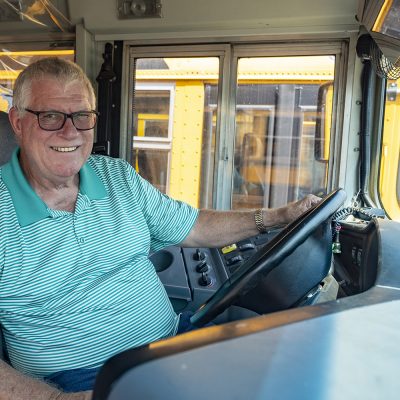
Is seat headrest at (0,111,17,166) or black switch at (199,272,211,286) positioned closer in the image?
seat headrest at (0,111,17,166)

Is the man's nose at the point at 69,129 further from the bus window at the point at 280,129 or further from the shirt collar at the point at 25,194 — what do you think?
the bus window at the point at 280,129

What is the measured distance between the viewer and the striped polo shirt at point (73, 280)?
4.26 ft

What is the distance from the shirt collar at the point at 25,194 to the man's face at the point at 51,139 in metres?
0.05

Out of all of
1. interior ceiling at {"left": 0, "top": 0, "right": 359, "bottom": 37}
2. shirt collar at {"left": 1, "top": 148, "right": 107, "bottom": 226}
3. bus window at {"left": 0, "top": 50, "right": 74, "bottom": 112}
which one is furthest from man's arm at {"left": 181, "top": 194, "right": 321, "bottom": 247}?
bus window at {"left": 0, "top": 50, "right": 74, "bottom": 112}

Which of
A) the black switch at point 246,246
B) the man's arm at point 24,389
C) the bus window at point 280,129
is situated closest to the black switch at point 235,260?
the black switch at point 246,246

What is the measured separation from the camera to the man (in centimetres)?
130

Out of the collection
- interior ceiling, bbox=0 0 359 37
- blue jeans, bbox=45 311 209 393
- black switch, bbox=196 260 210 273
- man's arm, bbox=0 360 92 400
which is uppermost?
interior ceiling, bbox=0 0 359 37

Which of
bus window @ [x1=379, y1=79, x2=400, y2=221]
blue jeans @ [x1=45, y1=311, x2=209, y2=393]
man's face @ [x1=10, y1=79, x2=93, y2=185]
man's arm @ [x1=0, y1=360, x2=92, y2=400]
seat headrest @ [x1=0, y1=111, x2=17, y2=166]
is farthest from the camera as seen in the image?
bus window @ [x1=379, y1=79, x2=400, y2=221]

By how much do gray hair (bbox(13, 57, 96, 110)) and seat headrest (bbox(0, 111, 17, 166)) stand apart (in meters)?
0.31

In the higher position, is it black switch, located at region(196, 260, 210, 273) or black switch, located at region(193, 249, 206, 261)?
black switch, located at region(193, 249, 206, 261)

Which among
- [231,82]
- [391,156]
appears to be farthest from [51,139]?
[391,156]

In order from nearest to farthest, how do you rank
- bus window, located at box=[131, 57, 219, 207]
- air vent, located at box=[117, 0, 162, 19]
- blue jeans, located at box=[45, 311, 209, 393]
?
blue jeans, located at box=[45, 311, 209, 393] < air vent, located at box=[117, 0, 162, 19] < bus window, located at box=[131, 57, 219, 207]

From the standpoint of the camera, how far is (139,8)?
8.70 ft

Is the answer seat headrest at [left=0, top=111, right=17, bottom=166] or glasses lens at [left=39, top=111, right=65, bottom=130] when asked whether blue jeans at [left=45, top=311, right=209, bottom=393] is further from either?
seat headrest at [left=0, top=111, right=17, bottom=166]
